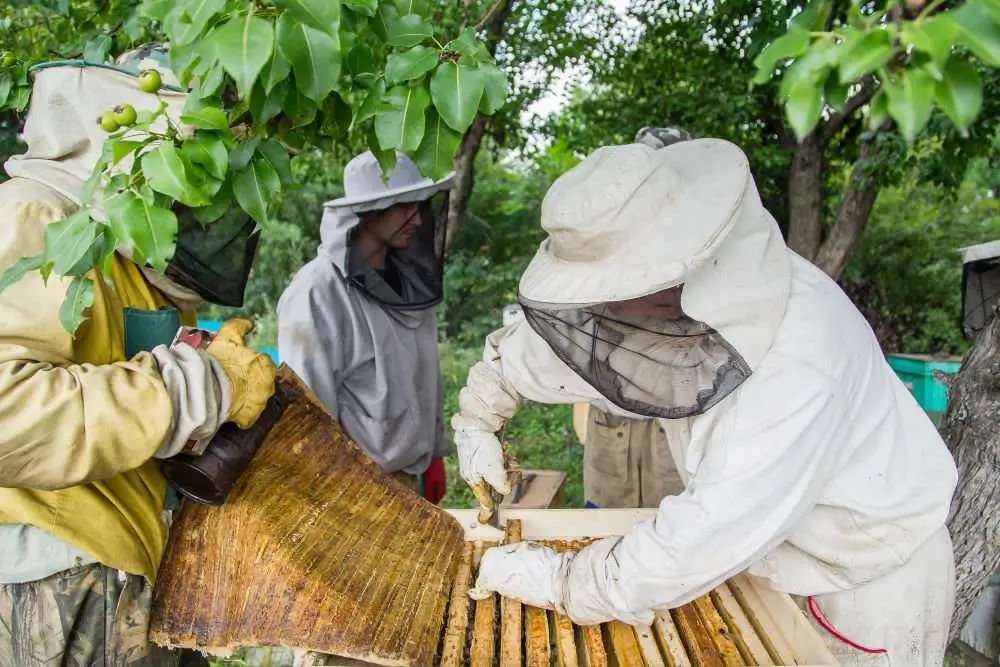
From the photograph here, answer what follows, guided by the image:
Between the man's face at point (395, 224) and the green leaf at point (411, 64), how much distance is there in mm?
1798

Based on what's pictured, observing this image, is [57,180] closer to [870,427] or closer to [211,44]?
[211,44]

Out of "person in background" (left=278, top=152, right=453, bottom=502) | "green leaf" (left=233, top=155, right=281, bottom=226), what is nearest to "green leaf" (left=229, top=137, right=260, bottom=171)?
"green leaf" (left=233, top=155, right=281, bottom=226)

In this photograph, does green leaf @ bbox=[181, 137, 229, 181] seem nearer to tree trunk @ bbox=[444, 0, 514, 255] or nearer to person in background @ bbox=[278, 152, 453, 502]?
person in background @ bbox=[278, 152, 453, 502]

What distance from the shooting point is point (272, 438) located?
1919 mm

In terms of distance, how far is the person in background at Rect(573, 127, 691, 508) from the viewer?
3.39 m

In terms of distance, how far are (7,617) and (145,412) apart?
0.62m

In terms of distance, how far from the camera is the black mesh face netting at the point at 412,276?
3199mm

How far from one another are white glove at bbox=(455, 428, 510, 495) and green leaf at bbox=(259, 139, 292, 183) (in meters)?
1.14

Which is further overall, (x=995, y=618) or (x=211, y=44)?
(x=995, y=618)

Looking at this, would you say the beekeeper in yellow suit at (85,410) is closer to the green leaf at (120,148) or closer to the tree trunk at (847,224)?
the green leaf at (120,148)

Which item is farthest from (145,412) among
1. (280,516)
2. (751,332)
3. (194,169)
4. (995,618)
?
(995,618)

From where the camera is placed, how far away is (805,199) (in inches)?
279

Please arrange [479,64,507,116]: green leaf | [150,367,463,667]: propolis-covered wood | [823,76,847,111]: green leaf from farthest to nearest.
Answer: [150,367,463,667]: propolis-covered wood, [479,64,507,116]: green leaf, [823,76,847,111]: green leaf

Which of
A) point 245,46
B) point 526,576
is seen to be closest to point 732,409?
point 526,576
